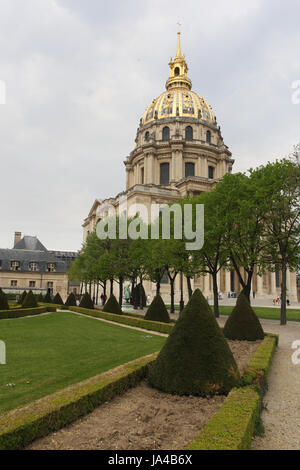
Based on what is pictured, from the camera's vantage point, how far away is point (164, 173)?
251 feet

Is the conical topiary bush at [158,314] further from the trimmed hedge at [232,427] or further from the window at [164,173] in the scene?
the window at [164,173]

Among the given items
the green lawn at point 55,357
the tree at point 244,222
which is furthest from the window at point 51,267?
the green lawn at point 55,357

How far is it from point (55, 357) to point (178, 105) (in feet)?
256

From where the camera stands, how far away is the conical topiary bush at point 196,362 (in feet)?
23.0

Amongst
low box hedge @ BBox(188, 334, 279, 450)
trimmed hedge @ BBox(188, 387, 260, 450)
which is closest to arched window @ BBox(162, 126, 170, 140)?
low box hedge @ BBox(188, 334, 279, 450)

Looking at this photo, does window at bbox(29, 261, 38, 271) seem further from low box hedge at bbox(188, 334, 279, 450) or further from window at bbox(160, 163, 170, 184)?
low box hedge at bbox(188, 334, 279, 450)

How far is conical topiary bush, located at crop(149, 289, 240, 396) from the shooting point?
700 cm

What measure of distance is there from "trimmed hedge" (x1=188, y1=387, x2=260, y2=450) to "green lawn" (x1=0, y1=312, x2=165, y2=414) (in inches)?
148

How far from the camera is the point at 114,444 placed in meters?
4.70

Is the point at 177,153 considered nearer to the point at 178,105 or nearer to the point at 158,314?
the point at 178,105

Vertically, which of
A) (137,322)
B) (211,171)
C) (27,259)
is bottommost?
(137,322)

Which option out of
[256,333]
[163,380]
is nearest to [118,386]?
[163,380]

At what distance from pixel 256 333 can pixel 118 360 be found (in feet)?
23.4

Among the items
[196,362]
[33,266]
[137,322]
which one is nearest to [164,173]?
[33,266]
